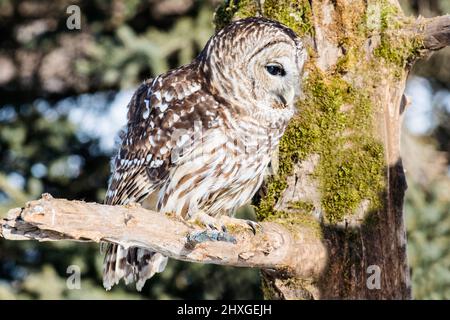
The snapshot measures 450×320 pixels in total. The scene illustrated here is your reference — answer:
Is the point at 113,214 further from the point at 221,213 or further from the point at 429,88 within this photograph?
the point at 429,88

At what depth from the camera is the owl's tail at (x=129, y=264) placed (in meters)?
3.75

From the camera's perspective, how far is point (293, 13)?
351 cm

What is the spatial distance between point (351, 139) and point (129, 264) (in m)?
1.28

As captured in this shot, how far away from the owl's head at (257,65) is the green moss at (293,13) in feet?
0.87

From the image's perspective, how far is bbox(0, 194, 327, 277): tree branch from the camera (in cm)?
234

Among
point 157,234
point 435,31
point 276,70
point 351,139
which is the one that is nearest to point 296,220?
point 351,139

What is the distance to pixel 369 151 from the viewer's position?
3.41 meters

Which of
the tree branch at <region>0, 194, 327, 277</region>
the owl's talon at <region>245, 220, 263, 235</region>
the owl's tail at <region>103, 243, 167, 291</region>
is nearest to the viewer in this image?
the tree branch at <region>0, 194, 327, 277</region>

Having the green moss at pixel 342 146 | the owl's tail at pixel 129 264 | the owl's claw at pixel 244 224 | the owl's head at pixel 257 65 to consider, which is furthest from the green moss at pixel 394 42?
the owl's tail at pixel 129 264

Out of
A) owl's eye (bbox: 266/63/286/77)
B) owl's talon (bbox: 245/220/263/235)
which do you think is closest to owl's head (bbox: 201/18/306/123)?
owl's eye (bbox: 266/63/286/77)

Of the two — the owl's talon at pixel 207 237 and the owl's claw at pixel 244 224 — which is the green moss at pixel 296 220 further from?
the owl's talon at pixel 207 237

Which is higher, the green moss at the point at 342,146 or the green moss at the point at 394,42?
the green moss at the point at 394,42

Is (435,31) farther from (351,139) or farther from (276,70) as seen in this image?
(276,70)

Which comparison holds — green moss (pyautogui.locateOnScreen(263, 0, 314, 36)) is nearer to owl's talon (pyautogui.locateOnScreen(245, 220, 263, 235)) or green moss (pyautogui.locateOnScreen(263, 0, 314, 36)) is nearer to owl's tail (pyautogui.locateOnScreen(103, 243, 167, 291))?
owl's talon (pyautogui.locateOnScreen(245, 220, 263, 235))
